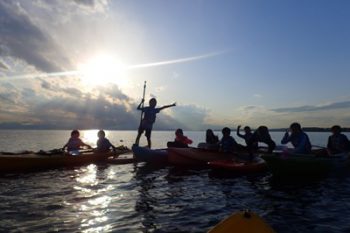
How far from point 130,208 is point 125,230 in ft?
6.86

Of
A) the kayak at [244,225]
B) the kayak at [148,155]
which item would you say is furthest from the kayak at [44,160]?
the kayak at [244,225]

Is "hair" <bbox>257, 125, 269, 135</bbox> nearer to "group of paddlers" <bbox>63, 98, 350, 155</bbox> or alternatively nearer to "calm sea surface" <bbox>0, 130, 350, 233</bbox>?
"group of paddlers" <bbox>63, 98, 350, 155</bbox>

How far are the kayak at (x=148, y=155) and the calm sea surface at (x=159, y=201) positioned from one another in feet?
11.4

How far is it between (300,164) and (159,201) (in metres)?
7.68

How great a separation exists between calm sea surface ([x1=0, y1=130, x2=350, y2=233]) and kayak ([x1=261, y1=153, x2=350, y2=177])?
580 millimetres

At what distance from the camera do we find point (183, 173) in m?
17.4

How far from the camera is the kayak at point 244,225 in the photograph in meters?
5.09

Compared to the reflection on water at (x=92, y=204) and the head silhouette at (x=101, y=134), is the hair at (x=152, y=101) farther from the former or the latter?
the reflection on water at (x=92, y=204)

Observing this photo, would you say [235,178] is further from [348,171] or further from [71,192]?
[71,192]

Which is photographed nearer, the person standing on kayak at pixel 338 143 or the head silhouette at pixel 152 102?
the person standing on kayak at pixel 338 143

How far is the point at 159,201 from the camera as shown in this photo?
10.9 meters

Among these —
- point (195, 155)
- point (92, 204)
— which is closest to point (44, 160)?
point (195, 155)

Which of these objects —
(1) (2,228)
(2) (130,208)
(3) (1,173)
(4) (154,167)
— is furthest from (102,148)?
(1) (2,228)

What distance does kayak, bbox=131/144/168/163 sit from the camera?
66.7 feet
